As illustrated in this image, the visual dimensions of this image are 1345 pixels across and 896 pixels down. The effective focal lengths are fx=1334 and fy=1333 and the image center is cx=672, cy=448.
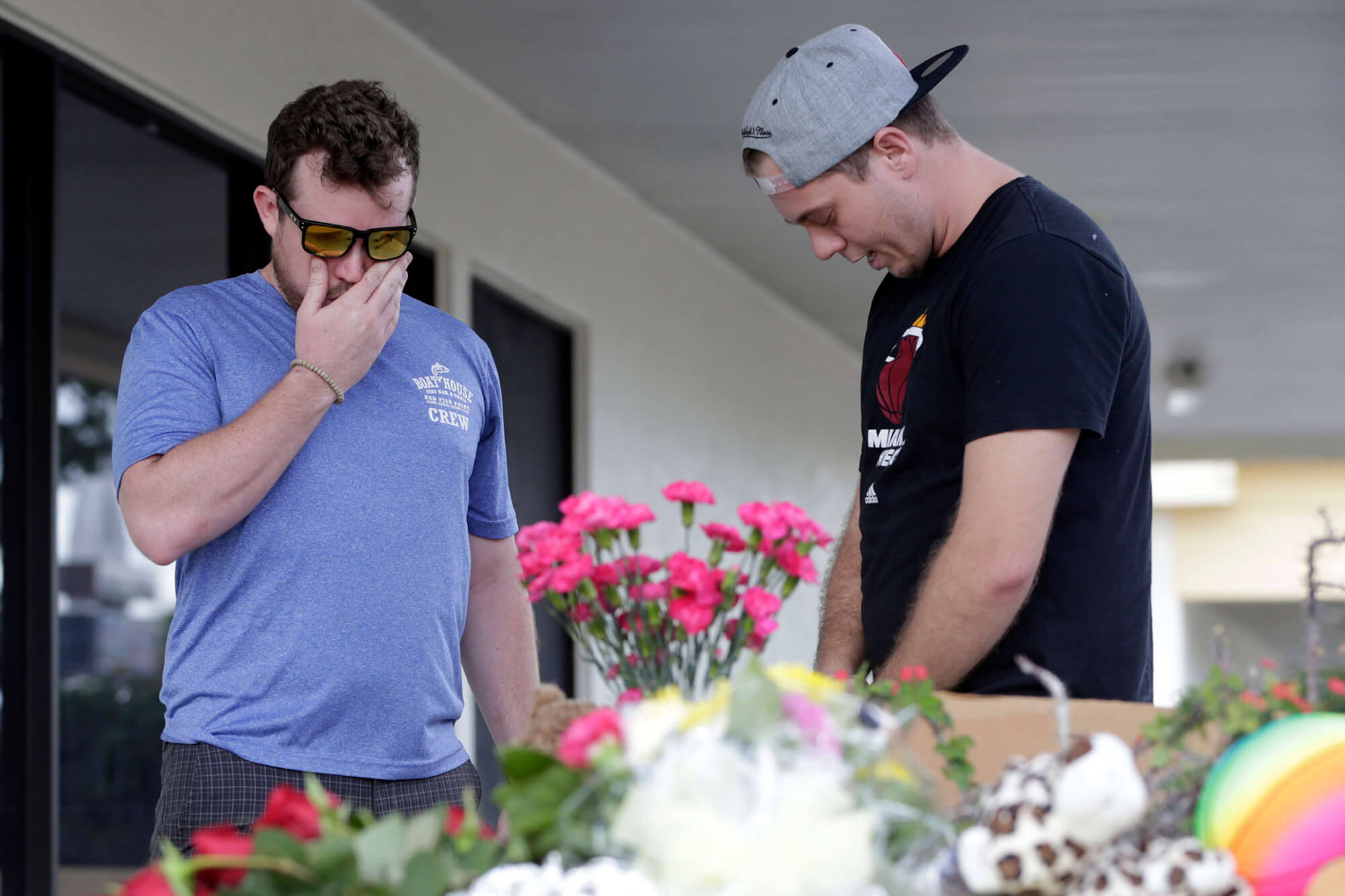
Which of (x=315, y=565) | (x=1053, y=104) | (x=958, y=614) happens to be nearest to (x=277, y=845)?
(x=958, y=614)

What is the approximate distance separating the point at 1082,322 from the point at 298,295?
984 millimetres

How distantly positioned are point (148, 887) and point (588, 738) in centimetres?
24

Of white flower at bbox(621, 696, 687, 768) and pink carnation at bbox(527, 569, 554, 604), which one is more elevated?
pink carnation at bbox(527, 569, 554, 604)

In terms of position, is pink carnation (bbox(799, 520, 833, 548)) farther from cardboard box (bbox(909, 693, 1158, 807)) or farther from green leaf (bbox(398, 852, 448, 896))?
green leaf (bbox(398, 852, 448, 896))

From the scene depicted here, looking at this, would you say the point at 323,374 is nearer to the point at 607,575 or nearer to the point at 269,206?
the point at 269,206

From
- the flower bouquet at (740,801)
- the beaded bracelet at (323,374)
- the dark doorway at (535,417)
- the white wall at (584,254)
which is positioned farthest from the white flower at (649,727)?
the dark doorway at (535,417)

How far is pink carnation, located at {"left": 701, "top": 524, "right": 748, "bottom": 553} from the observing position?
1161 millimetres

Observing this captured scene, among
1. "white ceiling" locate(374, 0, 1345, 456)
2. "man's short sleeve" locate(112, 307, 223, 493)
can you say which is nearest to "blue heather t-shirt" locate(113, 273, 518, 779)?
"man's short sleeve" locate(112, 307, 223, 493)

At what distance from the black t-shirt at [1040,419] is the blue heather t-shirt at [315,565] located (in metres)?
0.55

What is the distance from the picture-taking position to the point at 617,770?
2.32ft

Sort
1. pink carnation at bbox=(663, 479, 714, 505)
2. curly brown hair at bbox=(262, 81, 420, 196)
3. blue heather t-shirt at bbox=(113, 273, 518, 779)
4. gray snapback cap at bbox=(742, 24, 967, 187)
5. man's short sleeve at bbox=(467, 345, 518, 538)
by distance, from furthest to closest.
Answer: man's short sleeve at bbox=(467, 345, 518, 538)
curly brown hair at bbox=(262, 81, 420, 196)
blue heather t-shirt at bbox=(113, 273, 518, 779)
gray snapback cap at bbox=(742, 24, 967, 187)
pink carnation at bbox=(663, 479, 714, 505)

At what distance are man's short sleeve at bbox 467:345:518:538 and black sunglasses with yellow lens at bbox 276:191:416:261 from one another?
0.74 feet

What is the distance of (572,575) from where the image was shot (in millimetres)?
1105

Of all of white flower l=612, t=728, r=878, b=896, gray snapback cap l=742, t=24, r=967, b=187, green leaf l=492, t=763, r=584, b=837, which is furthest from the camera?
gray snapback cap l=742, t=24, r=967, b=187
